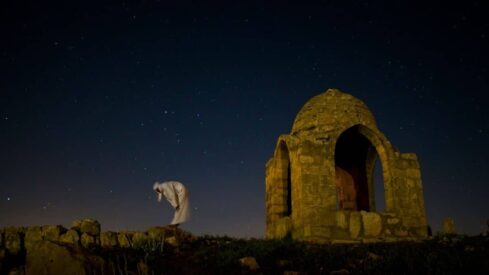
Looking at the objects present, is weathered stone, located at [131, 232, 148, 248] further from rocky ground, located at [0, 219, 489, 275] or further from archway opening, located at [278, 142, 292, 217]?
archway opening, located at [278, 142, 292, 217]

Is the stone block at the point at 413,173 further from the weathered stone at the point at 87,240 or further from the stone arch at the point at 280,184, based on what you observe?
the weathered stone at the point at 87,240

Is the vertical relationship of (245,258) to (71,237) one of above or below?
below

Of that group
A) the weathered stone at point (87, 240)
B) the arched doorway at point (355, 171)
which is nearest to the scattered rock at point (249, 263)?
the weathered stone at point (87, 240)

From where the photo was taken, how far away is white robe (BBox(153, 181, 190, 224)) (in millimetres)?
10523

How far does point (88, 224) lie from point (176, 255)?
1961 mm

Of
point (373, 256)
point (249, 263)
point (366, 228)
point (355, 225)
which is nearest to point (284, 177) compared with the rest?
point (355, 225)

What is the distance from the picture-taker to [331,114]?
467 inches

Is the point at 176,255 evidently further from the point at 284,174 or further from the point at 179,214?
the point at 284,174

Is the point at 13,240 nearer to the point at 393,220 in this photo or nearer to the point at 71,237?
the point at 71,237

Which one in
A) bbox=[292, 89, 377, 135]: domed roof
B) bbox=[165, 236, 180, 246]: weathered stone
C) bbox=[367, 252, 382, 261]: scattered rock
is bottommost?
bbox=[367, 252, 382, 261]: scattered rock

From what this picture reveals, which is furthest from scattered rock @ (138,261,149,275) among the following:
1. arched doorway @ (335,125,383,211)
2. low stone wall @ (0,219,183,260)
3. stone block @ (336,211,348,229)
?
arched doorway @ (335,125,383,211)

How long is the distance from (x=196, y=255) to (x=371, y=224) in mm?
4982

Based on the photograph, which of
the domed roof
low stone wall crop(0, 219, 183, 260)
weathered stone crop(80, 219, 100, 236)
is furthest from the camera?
the domed roof

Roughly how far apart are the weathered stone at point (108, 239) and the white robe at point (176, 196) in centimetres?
243
